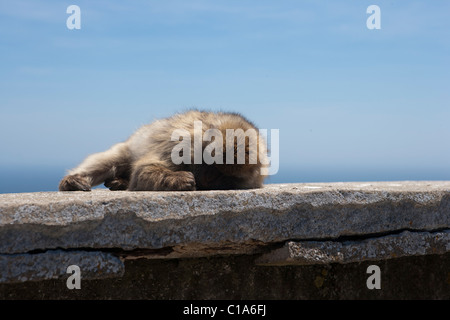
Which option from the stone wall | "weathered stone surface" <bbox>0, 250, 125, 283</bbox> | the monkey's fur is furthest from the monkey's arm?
"weathered stone surface" <bbox>0, 250, 125, 283</bbox>

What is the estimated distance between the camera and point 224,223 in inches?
111

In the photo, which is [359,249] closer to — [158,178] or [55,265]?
[158,178]

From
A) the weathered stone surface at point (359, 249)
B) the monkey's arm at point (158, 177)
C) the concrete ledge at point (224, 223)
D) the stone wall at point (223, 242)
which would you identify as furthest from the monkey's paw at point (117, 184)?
the weathered stone surface at point (359, 249)

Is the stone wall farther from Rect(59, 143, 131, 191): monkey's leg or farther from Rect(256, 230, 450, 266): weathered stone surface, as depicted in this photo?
Rect(59, 143, 131, 191): monkey's leg

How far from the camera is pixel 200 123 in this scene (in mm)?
3920

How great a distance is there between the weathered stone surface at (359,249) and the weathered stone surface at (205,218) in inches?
2.0

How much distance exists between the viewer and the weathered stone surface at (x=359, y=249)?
2898 mm

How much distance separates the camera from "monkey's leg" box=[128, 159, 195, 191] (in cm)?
336

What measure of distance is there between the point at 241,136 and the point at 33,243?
1.64 meters

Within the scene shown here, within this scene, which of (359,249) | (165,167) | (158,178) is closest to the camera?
(359,249)

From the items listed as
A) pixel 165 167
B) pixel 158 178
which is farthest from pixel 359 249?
pixel 165 167

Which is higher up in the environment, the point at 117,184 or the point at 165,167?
the point at 165,167

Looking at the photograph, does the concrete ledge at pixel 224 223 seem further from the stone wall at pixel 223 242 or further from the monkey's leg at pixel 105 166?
the monkey's leg at pixel 105 166

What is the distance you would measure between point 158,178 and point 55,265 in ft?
3.68
